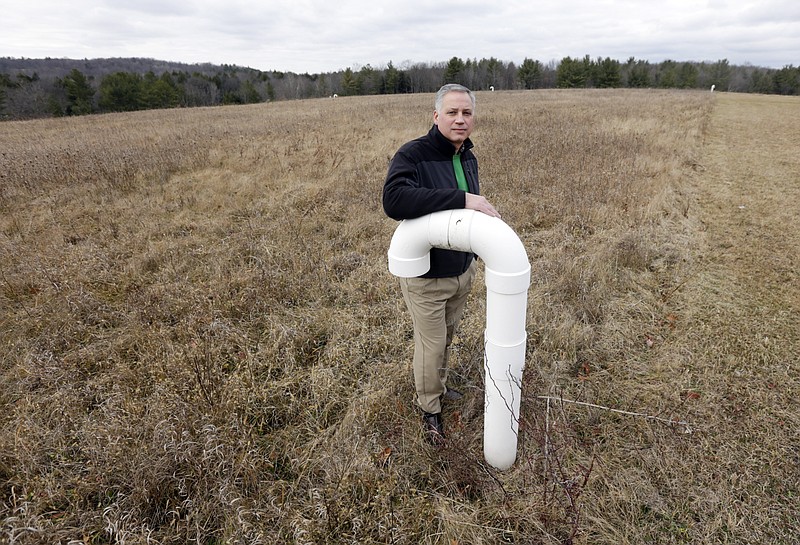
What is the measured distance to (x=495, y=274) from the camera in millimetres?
1816

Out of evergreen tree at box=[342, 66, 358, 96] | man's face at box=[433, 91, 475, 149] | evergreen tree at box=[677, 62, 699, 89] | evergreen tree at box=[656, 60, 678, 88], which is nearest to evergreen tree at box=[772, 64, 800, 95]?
evergreen tree at box=[677, 62, 699, 89]

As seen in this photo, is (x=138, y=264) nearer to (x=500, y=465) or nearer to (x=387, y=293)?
(x=387, y=293)

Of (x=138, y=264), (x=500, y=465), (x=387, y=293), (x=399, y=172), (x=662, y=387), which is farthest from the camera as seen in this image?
(x=138, y=264)

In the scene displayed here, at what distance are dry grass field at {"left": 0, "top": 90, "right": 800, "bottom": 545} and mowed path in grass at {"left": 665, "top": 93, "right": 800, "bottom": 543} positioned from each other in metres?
0.02

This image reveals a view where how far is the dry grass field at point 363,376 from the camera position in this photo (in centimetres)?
200

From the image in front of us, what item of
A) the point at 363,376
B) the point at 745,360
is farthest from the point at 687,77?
the point at 363,376

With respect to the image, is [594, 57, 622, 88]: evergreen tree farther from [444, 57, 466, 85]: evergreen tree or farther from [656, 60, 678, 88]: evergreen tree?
[444, 57, 466, 85]: evergreen tree

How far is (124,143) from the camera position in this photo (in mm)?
10734

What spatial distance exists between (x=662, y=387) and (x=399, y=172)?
2.44 m

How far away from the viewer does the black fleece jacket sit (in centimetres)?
192

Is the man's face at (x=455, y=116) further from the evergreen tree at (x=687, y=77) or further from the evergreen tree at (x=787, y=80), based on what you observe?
the evergreen tree at (x=787, y=80)

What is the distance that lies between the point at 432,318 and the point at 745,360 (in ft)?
8.64

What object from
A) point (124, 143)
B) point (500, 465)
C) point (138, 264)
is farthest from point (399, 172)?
point (124, 143)

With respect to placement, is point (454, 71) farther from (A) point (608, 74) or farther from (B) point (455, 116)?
(B) point (455, 116)
